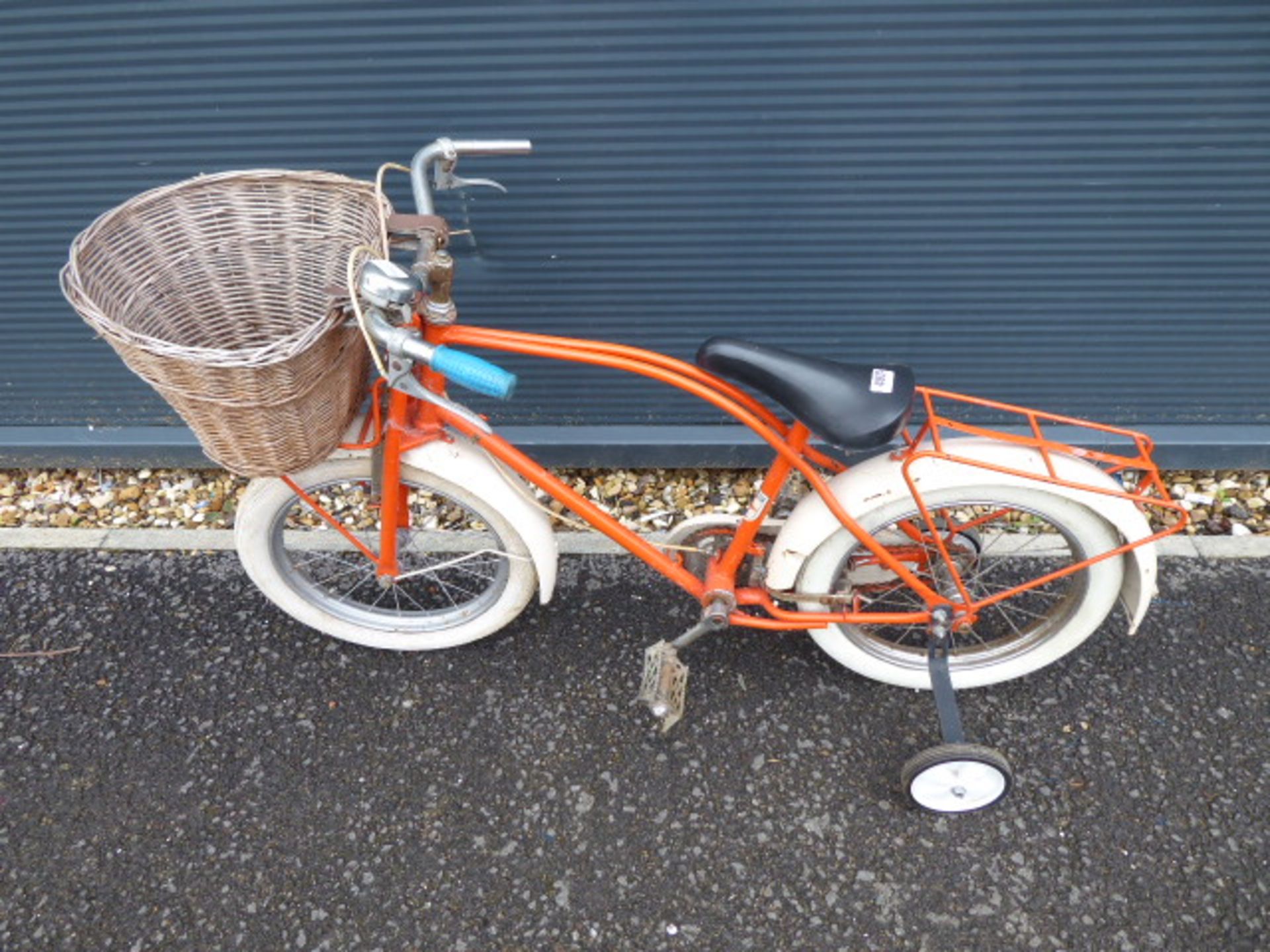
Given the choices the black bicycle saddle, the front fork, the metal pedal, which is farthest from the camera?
the metal pedal

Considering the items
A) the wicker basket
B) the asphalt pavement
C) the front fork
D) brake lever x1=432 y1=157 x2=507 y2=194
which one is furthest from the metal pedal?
brake lever x1=432 y1=157 x2=507 y2=194

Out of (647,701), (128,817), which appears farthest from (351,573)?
(647,701)

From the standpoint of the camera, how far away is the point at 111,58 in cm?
247

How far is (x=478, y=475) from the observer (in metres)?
2.25

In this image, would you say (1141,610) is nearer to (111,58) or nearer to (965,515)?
(965,515)

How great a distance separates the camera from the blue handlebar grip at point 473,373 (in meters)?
1.69

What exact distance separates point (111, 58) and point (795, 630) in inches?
98.1

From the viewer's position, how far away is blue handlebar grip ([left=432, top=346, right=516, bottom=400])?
169 centimetres

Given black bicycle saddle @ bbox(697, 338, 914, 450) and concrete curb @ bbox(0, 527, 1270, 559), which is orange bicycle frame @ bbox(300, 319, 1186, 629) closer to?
black bicycle saddle @ bbox(697, 338, 914, 450)

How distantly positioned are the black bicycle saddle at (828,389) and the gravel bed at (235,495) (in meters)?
1.34

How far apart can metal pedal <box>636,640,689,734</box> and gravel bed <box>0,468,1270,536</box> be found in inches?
32.2

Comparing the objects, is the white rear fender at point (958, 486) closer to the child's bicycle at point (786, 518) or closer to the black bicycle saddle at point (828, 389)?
the child's bicycle at point (786, 518)

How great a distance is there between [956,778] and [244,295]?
2.08m

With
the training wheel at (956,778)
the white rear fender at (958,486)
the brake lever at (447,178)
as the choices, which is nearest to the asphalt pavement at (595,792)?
the training wheel at (956,778)
